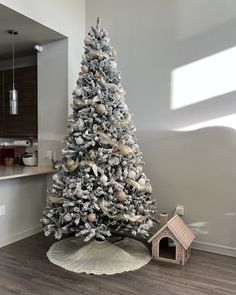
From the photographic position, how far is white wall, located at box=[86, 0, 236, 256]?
3.08m

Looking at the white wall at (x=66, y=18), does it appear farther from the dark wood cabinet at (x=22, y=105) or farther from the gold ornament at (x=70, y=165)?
the gold ornament at (x=70, y=165)

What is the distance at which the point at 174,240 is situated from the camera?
2826 millimetres

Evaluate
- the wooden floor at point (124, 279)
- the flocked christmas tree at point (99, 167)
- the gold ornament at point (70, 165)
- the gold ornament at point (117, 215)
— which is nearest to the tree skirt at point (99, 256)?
the wooden floor at point (124, 279)

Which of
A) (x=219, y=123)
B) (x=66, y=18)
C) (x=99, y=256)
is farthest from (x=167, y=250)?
(x=66, y=18)

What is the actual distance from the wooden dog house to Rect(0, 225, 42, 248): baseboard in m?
1.60

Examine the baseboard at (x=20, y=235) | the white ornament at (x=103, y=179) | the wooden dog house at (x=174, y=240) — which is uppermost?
the white ornament at (x=103, y=179)

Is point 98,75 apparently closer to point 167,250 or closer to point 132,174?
point 132,174

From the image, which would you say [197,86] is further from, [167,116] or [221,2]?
[221,2]

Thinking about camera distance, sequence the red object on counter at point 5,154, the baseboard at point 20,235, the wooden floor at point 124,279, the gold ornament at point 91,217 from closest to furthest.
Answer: the wooden floor at point 124,279
the gold ornament at point 91,217
the baseboard at point 20,235
the red object on counter at point 5,154

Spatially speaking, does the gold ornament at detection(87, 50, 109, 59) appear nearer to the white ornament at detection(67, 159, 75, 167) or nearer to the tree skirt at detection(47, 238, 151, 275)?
the white ornament at detection(67, 159, 75, 167)

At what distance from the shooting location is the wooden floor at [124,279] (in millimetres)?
2320

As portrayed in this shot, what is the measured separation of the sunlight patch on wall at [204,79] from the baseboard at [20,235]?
235 centimetres

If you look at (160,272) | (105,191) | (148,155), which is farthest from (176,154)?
(160,272)

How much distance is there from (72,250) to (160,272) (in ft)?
3.26
